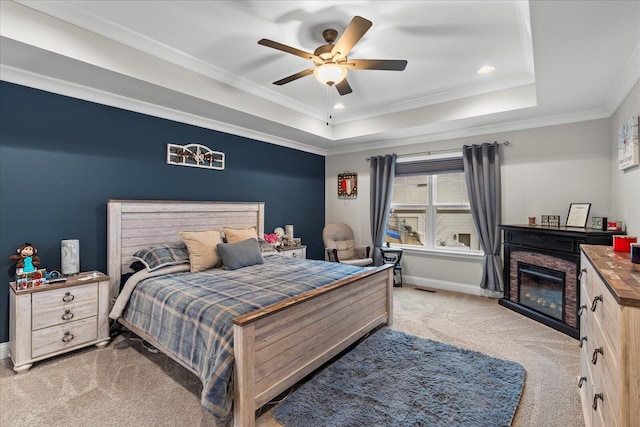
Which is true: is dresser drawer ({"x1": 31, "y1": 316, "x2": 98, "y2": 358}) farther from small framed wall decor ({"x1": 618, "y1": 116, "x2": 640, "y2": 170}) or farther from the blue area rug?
small framed wall decor ({"x1": 618, "y1": 116, "x2": 640, "y2": 170})

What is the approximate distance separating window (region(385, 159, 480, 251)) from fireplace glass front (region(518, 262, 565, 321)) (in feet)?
3.12

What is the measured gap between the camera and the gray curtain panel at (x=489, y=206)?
4.13m

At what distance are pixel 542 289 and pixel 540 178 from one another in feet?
4.68

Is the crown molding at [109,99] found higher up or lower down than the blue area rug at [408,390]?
higher up

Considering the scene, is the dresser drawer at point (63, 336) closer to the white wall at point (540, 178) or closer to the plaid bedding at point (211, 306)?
the plaid bedding at point (211, 306)

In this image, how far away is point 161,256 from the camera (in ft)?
9.97

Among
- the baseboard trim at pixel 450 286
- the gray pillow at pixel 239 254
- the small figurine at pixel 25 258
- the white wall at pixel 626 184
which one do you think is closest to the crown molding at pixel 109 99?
the small figurine at pixel 25 258

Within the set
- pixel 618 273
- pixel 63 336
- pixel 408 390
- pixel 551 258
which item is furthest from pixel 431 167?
pixel 63 336

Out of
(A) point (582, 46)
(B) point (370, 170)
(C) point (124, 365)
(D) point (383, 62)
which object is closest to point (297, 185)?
(B) point (370, 170)

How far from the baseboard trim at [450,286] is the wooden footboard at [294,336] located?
2.09 m

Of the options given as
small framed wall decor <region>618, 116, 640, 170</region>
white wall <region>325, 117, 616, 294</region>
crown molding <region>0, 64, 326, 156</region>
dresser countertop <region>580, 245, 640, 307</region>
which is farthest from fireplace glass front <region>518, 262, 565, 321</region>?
crown molding <region>0, 64, 326, 156</region>

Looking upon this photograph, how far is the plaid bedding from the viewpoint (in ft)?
5.67

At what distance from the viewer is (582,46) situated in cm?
210

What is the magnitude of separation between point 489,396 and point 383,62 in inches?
102
